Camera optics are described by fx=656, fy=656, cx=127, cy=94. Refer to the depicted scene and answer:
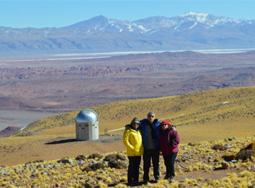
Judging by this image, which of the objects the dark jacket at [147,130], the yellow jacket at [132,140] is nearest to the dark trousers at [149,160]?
the dark jacket at [147,130]

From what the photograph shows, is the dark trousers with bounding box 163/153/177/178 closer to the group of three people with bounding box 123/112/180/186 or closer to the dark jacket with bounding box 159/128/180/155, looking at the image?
the group of three people with bounding box 123/112/180/186

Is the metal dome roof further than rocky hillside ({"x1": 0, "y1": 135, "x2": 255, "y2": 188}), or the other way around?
the metal dome roof

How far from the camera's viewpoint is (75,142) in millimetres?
39125

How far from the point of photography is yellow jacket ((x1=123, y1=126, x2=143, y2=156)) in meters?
16.6

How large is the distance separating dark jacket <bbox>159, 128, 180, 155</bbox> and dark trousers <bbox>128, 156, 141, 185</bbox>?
2.28ft

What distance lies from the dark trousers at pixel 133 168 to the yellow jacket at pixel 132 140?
0.26 metres

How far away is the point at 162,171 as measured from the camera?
64.8ft

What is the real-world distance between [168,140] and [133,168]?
1.17 metres

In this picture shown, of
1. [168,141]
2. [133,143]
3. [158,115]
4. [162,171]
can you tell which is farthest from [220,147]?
[158,115]

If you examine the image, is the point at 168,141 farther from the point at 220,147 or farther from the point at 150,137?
the point at 220,147

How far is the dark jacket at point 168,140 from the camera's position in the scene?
656 inches

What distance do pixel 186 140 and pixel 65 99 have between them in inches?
5638

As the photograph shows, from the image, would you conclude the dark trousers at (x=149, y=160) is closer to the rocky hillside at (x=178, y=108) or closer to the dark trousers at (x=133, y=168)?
the dark trousers at (x=133, y=168)

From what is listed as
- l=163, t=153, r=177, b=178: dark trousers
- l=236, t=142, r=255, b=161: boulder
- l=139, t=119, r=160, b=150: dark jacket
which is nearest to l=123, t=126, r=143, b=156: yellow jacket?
l=139, t=119, r=160, b=150: dark jacket
